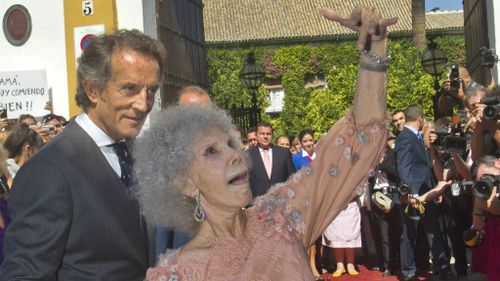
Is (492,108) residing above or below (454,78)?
below

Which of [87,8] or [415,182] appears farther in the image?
[87,8]

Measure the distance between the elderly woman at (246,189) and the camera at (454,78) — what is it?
4948 millimetres

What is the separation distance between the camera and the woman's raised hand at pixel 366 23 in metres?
2.23

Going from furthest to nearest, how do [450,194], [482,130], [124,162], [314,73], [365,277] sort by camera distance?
[314,73]
[365,277]
[450,194]
[482,130]
[124,162]

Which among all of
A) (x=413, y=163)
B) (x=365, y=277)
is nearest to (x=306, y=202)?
(x=413, y=163)

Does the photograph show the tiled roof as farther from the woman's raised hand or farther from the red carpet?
the woman's raised hand

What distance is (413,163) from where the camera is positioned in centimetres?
847

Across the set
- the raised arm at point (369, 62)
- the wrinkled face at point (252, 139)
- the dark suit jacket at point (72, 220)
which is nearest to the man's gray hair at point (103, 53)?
the dark suit jacket at point (72, 220)

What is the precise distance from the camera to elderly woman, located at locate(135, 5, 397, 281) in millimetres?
2275

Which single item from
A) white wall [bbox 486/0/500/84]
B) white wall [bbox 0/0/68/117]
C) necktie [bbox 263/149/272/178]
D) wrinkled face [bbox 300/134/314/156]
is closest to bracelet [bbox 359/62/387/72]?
necktie [bbox 263/149/272/178]

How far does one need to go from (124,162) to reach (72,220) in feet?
1.31

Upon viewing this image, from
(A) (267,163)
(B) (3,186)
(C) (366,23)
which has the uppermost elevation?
(C) (366,23)

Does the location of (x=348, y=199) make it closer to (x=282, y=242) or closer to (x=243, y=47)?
(x=282, y=242)

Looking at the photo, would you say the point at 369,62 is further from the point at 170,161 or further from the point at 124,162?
the point at 124,162
